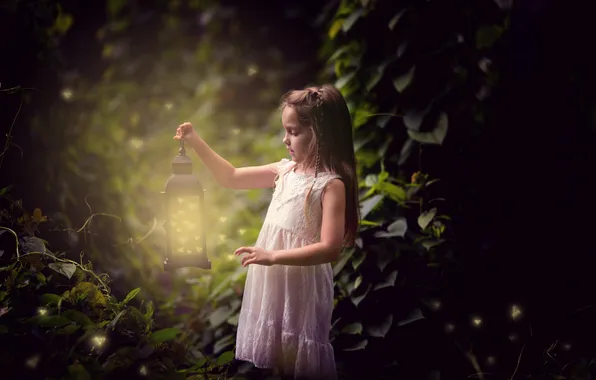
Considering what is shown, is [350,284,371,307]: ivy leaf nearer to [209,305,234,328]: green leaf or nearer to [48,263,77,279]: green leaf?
[209,305,234,328]: green leaf

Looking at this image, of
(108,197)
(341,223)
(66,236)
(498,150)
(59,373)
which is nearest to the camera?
(59,373)

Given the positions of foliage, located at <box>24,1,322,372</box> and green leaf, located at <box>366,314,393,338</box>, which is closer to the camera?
green leaf, located at <box>366,314,393,338</box>

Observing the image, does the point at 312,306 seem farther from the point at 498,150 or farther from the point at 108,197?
the point at 108,197

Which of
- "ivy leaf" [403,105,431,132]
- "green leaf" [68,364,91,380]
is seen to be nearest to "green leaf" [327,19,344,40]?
"ivy leaf" [403,105,431,132]

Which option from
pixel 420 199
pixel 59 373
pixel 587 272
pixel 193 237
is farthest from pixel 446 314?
pixel 59 373

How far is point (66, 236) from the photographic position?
9.73 feet

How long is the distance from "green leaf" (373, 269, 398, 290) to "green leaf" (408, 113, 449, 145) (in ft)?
2.22

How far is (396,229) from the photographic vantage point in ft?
9.61

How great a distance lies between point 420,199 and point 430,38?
2.76 ft

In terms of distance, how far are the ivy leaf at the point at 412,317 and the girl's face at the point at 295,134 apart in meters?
1.07

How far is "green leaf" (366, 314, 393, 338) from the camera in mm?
2859

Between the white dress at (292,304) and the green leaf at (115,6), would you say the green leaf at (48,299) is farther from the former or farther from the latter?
the green leaf at (115,6)

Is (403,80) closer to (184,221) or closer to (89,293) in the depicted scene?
(184,221)

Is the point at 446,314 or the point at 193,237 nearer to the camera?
the point at 193,237
